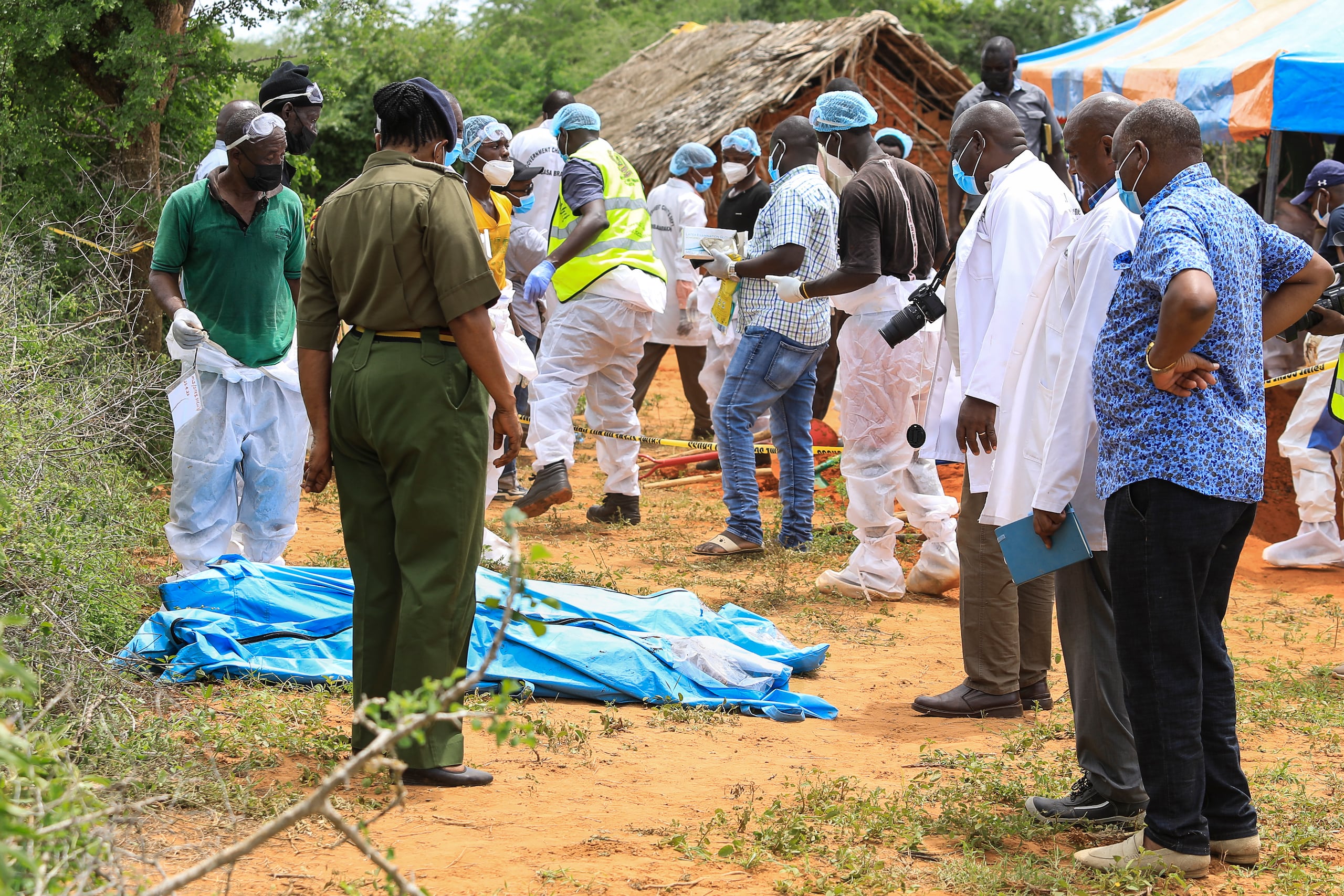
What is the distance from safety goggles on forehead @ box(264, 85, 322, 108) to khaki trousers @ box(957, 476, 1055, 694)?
347 cm

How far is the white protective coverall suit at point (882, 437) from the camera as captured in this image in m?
6.45

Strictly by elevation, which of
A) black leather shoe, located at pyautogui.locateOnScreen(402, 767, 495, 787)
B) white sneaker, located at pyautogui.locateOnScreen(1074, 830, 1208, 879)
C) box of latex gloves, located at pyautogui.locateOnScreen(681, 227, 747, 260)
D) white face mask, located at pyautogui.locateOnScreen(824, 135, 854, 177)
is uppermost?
white face mask, located at pyautogui.locateOnScreen(824, 135, 854, 177)

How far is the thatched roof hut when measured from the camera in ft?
50.2

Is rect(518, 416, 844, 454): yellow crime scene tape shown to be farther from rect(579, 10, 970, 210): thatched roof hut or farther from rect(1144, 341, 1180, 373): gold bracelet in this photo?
rect(579, 10, 970, 210): thatched roof hut

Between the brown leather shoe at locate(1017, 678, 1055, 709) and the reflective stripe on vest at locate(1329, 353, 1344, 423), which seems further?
the reflective stripe on vest at locate(1329, 353, 1344, 423)

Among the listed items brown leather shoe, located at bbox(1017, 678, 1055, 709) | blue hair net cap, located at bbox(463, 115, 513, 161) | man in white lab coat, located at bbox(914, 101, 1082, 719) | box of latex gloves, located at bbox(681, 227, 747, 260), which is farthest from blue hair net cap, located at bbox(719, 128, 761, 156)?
brown leather shoe, located at bbox(1017, 678, 1055, 709)

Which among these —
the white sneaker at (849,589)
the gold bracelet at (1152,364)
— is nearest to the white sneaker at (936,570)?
the white sneaker at (849,589)

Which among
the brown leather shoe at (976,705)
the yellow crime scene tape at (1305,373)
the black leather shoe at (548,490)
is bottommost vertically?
the brown leather shoe at (976,705)

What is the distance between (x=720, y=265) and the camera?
7.88 m

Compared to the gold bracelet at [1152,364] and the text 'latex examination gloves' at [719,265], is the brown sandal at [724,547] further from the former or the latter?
the gold bracelet at [1152,364]

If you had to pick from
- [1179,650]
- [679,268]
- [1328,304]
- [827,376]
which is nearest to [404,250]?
[1179,650]

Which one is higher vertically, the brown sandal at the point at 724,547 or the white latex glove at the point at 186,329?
the white latex glove at the point at 186,329

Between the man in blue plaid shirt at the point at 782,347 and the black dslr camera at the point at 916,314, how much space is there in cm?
124

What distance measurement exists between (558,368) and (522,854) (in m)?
4.76
